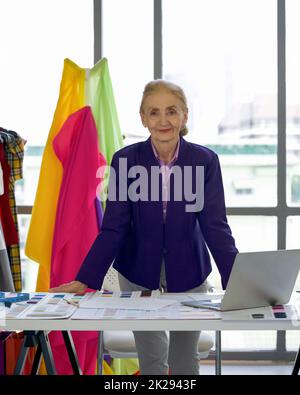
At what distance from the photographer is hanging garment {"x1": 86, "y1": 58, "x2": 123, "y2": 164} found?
3.65 meters

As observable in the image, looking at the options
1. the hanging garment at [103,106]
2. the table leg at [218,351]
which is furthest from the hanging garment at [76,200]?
the table leg at [218,351]

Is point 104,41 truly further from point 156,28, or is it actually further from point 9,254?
point 9,254

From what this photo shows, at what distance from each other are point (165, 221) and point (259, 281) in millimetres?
514

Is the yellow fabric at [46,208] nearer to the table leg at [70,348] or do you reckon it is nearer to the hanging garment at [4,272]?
the hanging garment at [4,272]

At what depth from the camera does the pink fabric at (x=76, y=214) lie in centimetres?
Answer: 348

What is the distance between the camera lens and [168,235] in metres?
2.60

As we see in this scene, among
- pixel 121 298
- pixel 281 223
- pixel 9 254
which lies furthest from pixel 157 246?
pixel 281 223

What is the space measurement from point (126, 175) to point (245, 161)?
1.88m

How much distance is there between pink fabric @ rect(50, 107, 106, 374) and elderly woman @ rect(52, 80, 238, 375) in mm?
852

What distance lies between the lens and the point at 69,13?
439 centimetres

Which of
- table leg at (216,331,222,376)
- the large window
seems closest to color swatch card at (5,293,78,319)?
table leg at (216,331,222,376)

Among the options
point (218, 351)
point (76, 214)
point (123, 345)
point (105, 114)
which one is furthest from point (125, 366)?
point (105, 114)

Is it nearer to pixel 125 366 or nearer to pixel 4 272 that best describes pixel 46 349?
pixel 4 272

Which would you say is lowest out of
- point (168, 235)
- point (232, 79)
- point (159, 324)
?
point (159, 324)
